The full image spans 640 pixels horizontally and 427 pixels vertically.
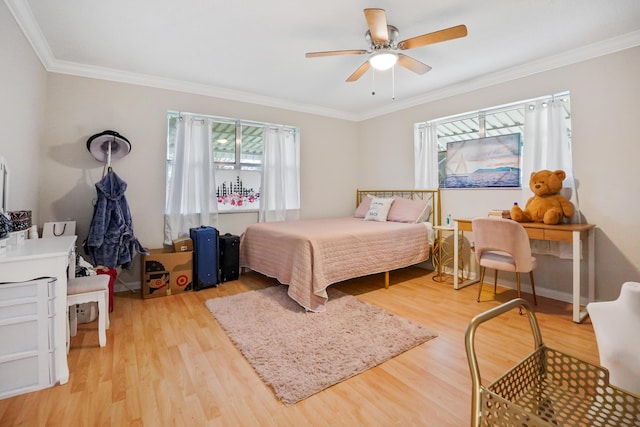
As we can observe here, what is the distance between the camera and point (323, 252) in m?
2.87

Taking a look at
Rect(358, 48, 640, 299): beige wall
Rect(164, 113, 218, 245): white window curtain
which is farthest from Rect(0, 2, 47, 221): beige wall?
Rect(358, 48, 640, 299): beige wall

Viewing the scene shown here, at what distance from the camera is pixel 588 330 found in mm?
2379

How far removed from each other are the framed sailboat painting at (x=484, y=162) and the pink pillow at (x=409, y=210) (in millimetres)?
442

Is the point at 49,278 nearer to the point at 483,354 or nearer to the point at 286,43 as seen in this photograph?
the point at 286,43

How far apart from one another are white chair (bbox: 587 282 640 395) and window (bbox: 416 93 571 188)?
2.52 meters

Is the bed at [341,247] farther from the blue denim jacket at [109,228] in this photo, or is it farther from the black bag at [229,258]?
the blue denim jacket at [109,228]

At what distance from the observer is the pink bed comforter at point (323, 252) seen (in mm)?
2789

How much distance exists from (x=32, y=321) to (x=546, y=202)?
414 cm

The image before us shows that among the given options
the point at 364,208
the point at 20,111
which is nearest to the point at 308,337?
the point at 364,208

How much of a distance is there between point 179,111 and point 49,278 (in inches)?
103

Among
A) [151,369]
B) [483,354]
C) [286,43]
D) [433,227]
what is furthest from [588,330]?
[286,43]

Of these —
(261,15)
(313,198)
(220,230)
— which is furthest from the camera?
(313,198)

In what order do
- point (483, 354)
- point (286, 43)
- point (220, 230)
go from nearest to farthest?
1. point (483, 354)
2. point (286, 43)
3. point (220, 230)

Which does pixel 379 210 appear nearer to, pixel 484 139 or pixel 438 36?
pixel 484 139
